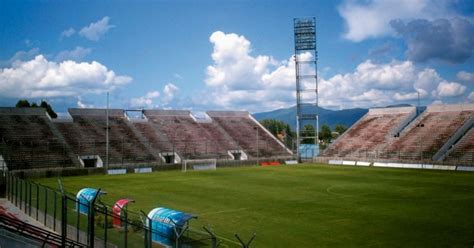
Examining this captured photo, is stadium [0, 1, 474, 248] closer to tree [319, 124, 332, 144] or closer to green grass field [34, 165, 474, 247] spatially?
green grass field [34, 165, 474, 247]

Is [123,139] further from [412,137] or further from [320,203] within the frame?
[412,137]

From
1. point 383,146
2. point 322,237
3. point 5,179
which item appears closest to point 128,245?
point 322,237

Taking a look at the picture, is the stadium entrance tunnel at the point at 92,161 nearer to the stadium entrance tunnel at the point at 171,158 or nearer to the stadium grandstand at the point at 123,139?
the stadium grandstand at the point at 123,139

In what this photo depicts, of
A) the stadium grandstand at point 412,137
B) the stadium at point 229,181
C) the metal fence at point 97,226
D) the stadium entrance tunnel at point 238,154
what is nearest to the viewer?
the metal fence at point 97,226

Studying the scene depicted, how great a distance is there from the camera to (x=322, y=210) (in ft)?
80.9

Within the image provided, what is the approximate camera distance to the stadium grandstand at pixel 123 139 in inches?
1951

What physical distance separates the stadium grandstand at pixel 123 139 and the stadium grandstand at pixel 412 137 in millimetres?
9750

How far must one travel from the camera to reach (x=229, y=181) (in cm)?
3966

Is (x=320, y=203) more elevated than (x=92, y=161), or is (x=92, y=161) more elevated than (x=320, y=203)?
(x=92, y=161)

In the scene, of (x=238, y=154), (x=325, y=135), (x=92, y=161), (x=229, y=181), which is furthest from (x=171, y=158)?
(x=325, y=135)

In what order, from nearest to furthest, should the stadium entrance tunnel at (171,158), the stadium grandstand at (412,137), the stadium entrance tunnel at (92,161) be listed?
the stadium entrance tunnel at (92,161), the stadium grandstand at (412,137), the stadium entrance tunnel at (171,158)

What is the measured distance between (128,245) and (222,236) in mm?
6220

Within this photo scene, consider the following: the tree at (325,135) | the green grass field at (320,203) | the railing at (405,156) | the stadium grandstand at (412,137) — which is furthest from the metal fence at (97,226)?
the tree at (325,135)

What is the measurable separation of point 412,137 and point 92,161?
39.4 m
